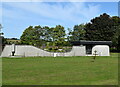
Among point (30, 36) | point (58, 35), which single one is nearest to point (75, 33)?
point (58, 35)

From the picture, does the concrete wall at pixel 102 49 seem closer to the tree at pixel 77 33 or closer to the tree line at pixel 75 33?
the tree line at pixel 75 33

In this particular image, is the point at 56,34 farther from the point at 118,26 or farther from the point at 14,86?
the point at 14,86

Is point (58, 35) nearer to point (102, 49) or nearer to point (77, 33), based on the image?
point (77, 33)

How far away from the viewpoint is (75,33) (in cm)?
5738

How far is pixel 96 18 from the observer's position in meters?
55.0

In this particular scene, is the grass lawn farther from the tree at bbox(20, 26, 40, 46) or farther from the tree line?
the tree at bbox(20, 26, 40, 46)

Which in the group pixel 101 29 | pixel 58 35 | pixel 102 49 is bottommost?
pixel 102 49

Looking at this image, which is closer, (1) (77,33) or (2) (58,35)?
(2) (58,35)

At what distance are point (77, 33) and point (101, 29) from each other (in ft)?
27.5

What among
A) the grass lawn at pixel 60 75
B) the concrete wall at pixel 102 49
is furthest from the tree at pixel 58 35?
the grass lawn at pixel 60 75

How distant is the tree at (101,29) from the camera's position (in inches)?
2040

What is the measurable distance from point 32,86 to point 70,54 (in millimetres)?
25613

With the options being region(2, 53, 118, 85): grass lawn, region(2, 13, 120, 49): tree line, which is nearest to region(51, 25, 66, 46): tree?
region(2, 13, 120, 49): tree line

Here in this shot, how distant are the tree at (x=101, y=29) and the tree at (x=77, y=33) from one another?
3625 mm
